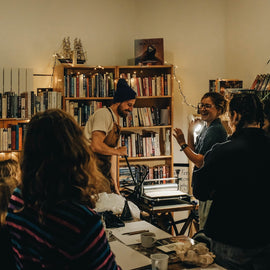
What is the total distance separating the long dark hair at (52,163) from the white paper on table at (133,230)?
0.99 m

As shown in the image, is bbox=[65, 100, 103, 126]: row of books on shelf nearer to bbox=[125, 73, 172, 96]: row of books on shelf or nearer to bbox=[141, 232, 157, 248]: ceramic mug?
bbox=[125, 73, 172, 96]: row of books on shelf

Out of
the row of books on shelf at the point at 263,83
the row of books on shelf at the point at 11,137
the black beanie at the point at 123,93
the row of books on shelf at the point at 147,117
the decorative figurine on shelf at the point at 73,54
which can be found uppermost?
the decorative figurine on shelf at the point at 73,54

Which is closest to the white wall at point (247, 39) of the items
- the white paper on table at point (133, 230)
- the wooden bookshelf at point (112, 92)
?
the wooden bookshelf at point (112, 92)

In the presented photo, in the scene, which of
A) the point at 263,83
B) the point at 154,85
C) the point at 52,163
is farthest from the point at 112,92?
the point at 52,163

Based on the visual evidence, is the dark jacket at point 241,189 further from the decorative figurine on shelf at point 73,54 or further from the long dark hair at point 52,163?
the decorative figurine on shelf at point 73,54

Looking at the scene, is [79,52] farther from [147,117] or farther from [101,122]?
[101,122]

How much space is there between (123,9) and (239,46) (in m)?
1.58

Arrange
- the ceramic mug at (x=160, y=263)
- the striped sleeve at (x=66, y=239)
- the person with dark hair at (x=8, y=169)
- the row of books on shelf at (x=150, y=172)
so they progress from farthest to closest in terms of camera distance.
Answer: the row of books on shelf at (x=150, y=172) < the person with dark hair at (x=8, y=169) < the ceramic mug at (x=160, y=263) < the striped sleeve at (x=66, y=239)

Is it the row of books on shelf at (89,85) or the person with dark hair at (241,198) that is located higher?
the row of books on shelf at (89,85)

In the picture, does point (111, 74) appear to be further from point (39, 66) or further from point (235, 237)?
point (235, 237)

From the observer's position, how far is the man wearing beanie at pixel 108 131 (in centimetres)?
319

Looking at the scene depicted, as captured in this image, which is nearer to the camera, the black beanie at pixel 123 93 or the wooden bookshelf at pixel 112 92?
the black beanie at pixel 123 93

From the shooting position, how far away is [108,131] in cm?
329

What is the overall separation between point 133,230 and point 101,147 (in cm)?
109
